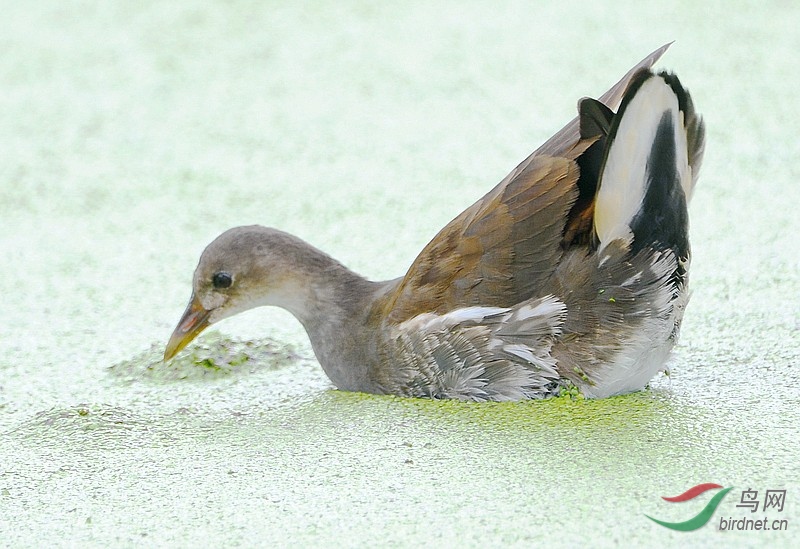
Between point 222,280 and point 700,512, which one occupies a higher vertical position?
point 222,280

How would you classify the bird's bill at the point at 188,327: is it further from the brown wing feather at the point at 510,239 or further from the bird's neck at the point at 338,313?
the brown wing feather at the point at 510,239

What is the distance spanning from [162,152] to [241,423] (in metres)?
1.90

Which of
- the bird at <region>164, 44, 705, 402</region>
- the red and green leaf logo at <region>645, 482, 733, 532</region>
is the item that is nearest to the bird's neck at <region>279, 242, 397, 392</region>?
the bird at <region>164, 44, 705, 402</region>

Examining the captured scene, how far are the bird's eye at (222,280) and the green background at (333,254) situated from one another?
0.75 feet

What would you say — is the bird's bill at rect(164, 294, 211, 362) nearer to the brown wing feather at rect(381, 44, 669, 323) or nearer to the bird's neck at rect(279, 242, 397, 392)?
the bird's neck at rect(279, 242, 397, 392)

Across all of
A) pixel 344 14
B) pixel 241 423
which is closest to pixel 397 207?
pixel 241 423

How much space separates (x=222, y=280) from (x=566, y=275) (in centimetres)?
75

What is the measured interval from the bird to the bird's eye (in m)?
0.31

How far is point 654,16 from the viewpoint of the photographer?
4656mm

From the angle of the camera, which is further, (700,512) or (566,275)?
(566,275)

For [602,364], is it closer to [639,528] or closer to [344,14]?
[639,528]

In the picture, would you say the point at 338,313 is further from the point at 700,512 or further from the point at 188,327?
the point at 700,512

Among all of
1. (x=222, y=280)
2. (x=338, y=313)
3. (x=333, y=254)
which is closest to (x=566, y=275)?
(x=338, y=313)

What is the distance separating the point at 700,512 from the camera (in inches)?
71.3
